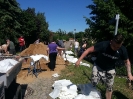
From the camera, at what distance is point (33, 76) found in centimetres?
878

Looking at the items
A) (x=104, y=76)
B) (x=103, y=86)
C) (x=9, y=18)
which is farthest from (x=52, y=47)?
(x=9, y=18)

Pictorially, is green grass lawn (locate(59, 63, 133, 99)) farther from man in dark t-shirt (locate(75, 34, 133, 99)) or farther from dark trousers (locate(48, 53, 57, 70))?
man in dark t-shirt (locate(75, 34, 133, 99))

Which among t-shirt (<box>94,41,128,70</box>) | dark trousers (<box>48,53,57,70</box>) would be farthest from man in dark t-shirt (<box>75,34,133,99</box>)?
dark trousers (<box>48,53,57,70</box>)

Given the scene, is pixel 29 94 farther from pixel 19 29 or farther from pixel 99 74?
pixel 19 29

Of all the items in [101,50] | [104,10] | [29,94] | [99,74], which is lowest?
[29,94]

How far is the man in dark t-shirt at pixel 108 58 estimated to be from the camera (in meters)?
4.20

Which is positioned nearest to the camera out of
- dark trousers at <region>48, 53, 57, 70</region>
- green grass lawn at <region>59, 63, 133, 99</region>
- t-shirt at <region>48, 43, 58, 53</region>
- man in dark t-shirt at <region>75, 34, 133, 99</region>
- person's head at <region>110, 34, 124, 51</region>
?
person's head at <region>110, 34, 124, 51</region>

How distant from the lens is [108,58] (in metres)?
4.35

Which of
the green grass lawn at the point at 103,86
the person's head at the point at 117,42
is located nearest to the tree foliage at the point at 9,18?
the green grass lawn at the point at 103,86

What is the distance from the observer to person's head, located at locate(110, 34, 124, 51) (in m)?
3.91

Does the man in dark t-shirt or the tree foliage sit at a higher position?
the tree foliage

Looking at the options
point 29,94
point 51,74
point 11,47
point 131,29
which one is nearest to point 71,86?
point 29,94

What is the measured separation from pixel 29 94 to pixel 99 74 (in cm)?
265

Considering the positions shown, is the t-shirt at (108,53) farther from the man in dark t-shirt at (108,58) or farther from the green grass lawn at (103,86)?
the green grass lawn at (103,86)
